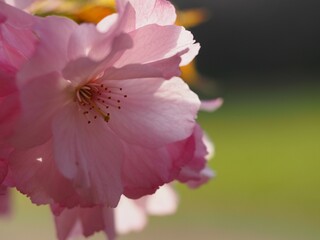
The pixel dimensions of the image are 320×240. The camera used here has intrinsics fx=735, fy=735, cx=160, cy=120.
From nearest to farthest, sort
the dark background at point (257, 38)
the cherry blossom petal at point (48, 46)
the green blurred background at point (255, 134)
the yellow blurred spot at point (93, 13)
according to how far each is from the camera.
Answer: the cherry blossom petal at point (48, 46) → the yellow blurred spot at point (93, 13) → the green blurred background at point (255, 134) → the dark background at point (257, 38)

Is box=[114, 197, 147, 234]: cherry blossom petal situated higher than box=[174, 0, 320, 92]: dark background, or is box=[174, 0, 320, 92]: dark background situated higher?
box=[114, 197, 147, 234]: cherry blossom petal

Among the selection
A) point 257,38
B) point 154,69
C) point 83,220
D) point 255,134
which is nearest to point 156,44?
point 154,69

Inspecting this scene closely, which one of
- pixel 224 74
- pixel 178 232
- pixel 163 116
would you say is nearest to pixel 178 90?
pixel 163 116

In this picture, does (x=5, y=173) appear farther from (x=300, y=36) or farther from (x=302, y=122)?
(x=300, y=36)

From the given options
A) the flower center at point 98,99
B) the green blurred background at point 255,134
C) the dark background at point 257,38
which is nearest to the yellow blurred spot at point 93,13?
the flower center at point 98,99

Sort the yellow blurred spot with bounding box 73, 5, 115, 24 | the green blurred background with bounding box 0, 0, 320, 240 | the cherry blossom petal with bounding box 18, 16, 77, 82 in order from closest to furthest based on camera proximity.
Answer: the cherry blossom petal with bounding box 18, 16, 77, 82
the yellow blurred spot with bounding box 73, 5, 115, 24
the green blurred background with bounding box 0, 0, 320, 240

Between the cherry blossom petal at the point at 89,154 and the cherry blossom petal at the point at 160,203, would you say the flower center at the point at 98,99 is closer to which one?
the cherry blossom petal at the point at 89,154

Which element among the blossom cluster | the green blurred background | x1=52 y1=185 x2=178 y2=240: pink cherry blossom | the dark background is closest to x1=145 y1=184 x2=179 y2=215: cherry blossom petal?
x1=52 y1=185 x2=178 y2=240: pink cherry blossom

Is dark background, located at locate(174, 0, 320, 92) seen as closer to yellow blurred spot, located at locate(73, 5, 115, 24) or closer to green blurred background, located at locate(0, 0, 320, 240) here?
green blurred background, located at locate(0, 0, 320, 240)
